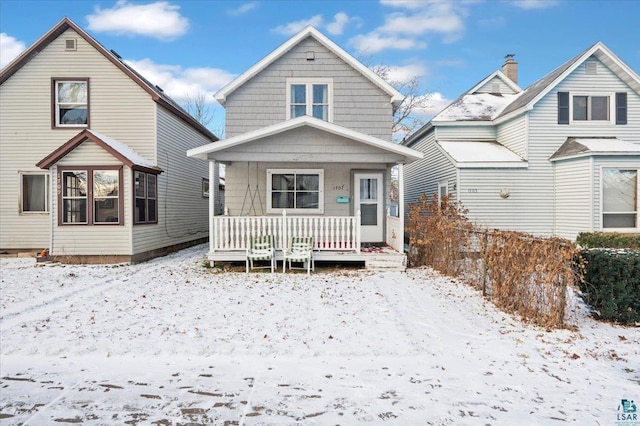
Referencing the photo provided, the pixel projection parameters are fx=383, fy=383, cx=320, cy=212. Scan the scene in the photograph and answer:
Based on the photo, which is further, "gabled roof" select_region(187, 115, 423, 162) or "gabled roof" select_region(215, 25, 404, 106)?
"gabled roof" select_region(215, 25, 404, 106)

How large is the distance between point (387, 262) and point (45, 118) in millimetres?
11669

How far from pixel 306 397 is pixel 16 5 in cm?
1751

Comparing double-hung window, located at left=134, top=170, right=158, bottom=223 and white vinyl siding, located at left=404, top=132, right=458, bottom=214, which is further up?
white vinyl siding, located at left=404, top=132, right=458, bottom=214

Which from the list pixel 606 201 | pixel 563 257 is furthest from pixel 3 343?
pixel 606 201

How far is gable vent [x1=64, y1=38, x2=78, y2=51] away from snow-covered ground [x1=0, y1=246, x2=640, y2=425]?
842 centimetres

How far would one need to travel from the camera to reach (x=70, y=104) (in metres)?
12.4

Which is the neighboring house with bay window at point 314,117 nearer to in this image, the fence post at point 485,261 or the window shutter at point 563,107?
the fence post at point 485,261

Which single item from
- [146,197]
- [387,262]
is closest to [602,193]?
[387,262]

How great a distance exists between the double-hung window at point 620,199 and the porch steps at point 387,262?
7.42 metres

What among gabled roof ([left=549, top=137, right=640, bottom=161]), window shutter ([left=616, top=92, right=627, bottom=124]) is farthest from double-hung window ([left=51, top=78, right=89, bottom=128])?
window shutter ([left=616, top=92, right=627, bottom=124])

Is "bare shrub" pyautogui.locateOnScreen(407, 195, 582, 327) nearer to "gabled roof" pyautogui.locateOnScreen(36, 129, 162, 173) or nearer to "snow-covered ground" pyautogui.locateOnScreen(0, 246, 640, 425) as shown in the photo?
"snow-covered ground" pyautogui.locateOnScreen(0, 246, 640, 425)

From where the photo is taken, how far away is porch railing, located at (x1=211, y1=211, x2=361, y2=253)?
32.9 ft

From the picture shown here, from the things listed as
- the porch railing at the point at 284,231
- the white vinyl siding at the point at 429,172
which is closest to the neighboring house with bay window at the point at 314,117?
the porch railing at the point at 284,231

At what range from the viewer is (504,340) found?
4996mm
